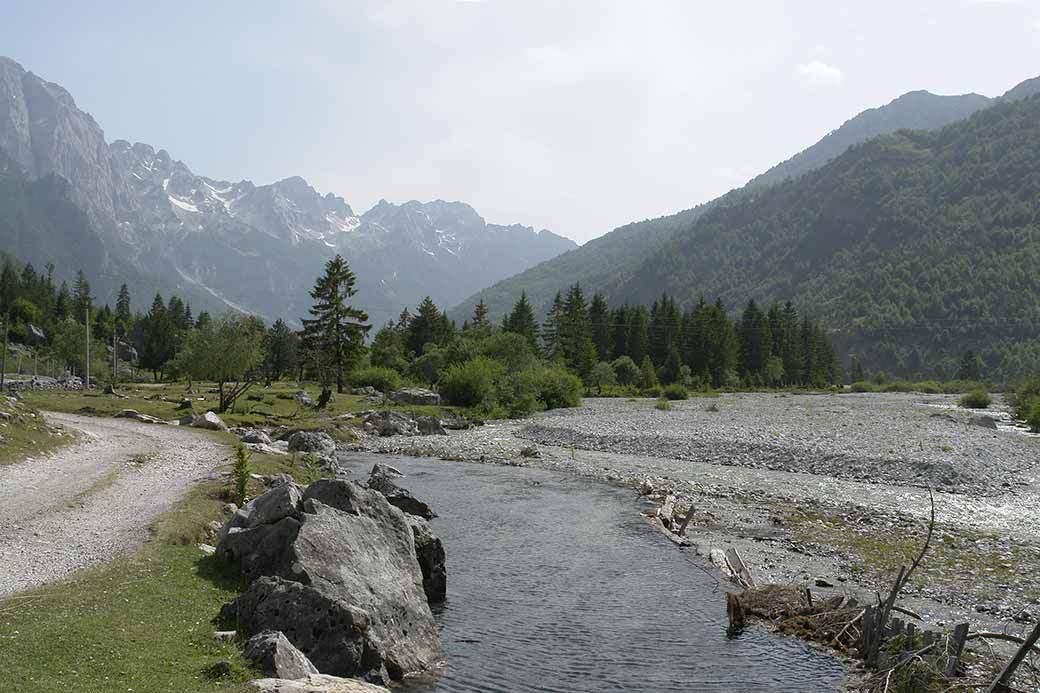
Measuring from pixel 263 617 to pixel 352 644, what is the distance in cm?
174

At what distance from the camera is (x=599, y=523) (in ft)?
89.3

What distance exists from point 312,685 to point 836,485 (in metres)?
29.8

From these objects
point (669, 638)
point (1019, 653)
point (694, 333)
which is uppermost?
point (694, 333)

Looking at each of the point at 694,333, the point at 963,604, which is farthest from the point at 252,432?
the point at 694,333

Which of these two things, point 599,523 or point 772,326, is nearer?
point 599,523

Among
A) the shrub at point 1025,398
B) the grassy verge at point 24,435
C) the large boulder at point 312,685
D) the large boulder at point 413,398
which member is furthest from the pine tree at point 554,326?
the large boulder at point 312,685

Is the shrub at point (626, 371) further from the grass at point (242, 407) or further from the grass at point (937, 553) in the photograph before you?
the grass at point (937, 553)

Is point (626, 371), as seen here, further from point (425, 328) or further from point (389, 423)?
point (389, 423)

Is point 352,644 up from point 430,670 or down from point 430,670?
up

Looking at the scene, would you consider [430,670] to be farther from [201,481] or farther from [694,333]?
[694,333]

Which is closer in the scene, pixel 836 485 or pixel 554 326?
pixel 836 485

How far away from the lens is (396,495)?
26.3m

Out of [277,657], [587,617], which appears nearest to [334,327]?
[587,617]

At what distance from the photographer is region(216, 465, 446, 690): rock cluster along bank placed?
497 inches
